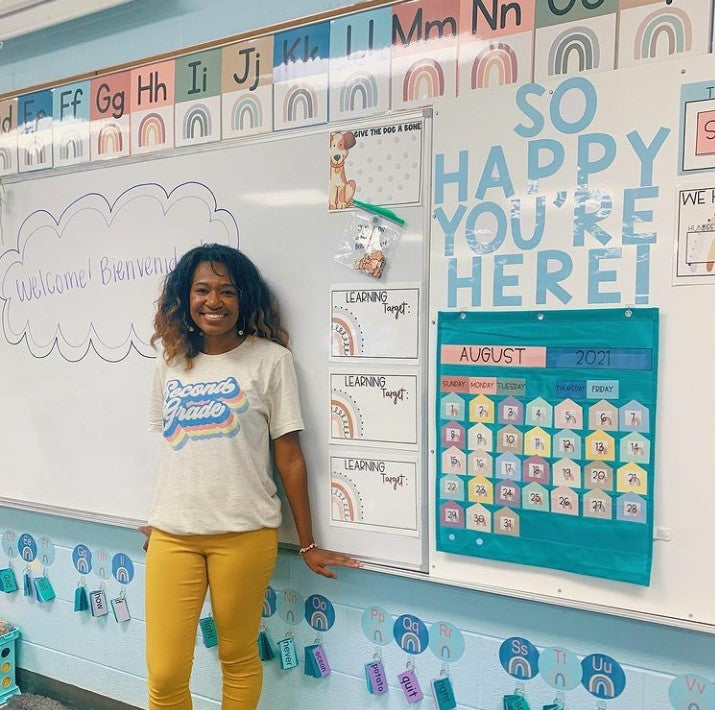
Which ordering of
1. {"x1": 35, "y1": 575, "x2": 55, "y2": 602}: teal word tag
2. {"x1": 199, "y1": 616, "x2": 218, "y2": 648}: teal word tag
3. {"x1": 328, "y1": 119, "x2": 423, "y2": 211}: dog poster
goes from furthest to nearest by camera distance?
{"x1": 35, "y1": 575, "x2": 55, "y2": 602}: teal word tag → {"x1": 199, "y1": 616, "x2": 218, "y2": 648}: teal word tag → {"x1": 328, "y1": 119, "x2": 423, "y2": 211}: dog poster

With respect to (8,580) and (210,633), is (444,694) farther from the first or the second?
(8,580)

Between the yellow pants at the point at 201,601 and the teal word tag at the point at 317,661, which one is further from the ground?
the yellow pants at the point at 201,601

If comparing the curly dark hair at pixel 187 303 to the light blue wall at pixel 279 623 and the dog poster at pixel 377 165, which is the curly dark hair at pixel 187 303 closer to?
the dog poster at pixel 377 165

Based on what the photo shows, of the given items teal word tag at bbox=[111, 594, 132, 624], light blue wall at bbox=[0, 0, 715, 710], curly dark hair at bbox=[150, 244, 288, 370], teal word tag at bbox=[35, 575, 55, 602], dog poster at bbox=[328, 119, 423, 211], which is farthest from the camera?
teal word tag at bbox=[35, 575, 55, 602]

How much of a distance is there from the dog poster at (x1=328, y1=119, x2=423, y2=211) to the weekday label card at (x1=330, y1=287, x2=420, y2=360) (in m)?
0.20

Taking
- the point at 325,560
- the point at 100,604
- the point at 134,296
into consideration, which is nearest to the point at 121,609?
the point at 100,604

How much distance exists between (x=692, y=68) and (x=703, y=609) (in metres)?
0.97

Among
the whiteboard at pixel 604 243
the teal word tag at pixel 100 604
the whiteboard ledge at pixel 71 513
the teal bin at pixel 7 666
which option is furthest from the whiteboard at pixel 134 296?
the teal bin at pixel 7 666

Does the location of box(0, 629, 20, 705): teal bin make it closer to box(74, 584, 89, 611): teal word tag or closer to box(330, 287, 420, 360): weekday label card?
box(74, 584, 89, 611): teal word tag

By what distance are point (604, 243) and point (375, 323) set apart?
50 cm

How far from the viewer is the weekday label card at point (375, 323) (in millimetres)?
1435

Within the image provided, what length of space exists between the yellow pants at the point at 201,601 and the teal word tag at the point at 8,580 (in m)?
0.85

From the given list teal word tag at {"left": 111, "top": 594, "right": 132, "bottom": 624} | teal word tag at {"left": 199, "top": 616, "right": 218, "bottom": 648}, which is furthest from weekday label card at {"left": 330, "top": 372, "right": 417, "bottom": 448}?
teal word tag at {"left": 111, "top": 594, "right": 132, "bottom": 624}

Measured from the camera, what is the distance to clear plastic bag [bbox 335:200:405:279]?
4.74 feet
